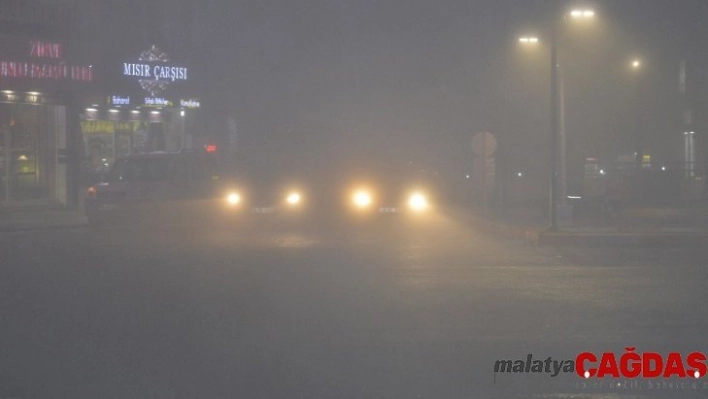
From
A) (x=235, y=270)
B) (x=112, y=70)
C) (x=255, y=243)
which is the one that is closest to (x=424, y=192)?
(x=112, y=70)

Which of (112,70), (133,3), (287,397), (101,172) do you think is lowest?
(287,397)

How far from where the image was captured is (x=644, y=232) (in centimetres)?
2302

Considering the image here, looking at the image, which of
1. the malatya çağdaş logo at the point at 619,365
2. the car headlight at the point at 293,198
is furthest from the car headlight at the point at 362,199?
the malatya çağdaş logo at the point at 619,365

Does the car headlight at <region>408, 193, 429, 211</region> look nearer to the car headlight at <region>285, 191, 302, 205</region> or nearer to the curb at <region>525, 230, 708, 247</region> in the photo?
the car headlight at <region>285, 191, 302, 205</region>

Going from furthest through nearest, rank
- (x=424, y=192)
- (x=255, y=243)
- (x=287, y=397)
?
1. (x=424, y=192)
2. (x=255, y=243)
3. (x=287, y=397)

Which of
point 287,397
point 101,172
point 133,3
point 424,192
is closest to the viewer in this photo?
point 287,397

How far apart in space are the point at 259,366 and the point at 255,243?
1206cm

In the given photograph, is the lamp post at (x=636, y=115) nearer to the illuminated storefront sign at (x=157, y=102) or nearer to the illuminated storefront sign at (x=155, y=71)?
the illuminated storefront sign at (x=155, y=71)

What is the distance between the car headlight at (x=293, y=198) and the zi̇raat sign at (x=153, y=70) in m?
7.11

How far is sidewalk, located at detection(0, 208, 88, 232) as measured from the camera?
26438 mm

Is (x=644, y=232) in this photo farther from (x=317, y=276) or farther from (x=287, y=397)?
(x=287, y=397)

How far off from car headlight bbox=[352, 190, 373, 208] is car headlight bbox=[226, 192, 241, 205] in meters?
5.61

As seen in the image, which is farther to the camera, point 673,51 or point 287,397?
point 673,51

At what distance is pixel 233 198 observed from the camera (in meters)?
28.6
